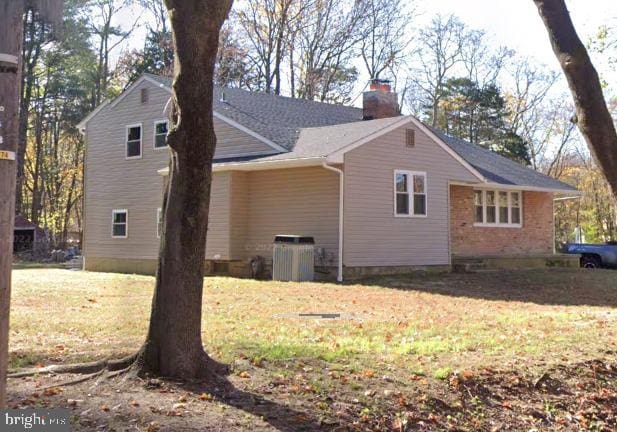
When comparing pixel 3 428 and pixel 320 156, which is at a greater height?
pixel 320 156

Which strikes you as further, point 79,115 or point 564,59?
point 79,115

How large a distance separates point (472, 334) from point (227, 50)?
1128 inches

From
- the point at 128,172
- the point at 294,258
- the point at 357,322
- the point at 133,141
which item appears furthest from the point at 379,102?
the point at 357,322

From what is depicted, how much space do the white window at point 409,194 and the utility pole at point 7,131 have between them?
15.5m

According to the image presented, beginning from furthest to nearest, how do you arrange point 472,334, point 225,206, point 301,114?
point 301,114
point 225,206
point 472,334

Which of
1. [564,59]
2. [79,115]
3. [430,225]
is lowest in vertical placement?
[430,225]

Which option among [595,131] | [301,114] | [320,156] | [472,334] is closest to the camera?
[595,131]

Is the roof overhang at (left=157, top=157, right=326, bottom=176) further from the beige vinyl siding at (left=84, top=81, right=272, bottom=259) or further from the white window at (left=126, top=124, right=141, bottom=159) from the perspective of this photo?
the white window at (left=126, top=124, right=141, bottom=159)

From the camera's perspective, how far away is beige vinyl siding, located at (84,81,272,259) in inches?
827

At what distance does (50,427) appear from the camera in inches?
165

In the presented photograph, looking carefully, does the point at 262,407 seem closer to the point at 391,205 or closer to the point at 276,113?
the point at 391,205

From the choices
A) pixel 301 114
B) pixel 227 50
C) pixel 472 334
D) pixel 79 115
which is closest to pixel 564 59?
pixel 472 334

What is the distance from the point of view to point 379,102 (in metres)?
22.7

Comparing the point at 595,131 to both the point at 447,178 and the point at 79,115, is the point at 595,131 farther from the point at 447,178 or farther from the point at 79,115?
the point at 79,115
